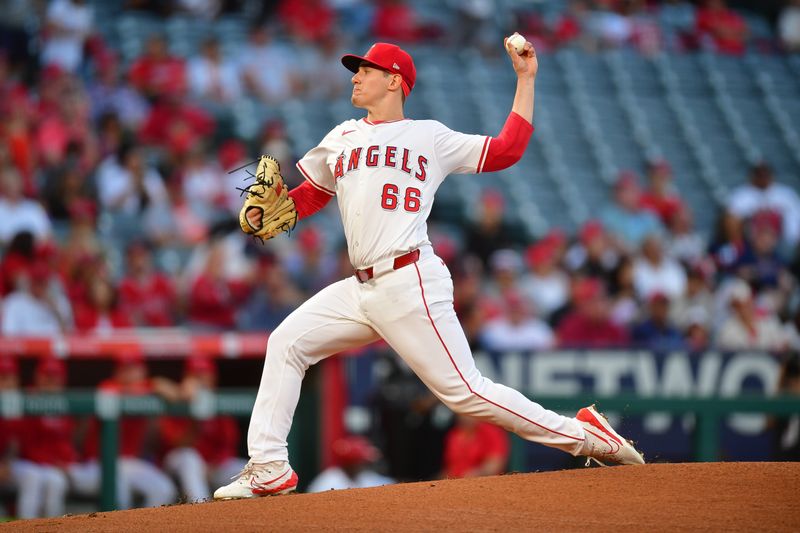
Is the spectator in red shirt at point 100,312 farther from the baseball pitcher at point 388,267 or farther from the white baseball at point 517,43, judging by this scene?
the white baseball at point 517,43

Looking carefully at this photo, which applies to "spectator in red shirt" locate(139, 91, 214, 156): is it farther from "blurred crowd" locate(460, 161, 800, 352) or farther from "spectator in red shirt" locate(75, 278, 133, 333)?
"blurred crowd" locate(460, 161, 800, 352)

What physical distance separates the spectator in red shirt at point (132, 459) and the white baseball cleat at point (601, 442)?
3.32 metres

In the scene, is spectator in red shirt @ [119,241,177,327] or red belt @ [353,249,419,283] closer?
red belt @ [353,249,419,283]

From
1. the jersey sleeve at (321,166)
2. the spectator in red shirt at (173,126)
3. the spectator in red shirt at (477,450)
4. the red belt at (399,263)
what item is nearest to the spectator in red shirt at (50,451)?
the spectator in red shirt at (477,450)

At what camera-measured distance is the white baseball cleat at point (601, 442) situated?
4.90 meters

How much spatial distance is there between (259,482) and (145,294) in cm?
446

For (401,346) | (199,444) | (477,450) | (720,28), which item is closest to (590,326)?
(477,450)

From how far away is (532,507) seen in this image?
4.43 m

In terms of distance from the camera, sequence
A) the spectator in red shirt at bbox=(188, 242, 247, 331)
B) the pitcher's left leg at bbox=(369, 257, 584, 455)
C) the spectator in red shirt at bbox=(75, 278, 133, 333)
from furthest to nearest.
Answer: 1. the spectator in red shirt at bbox=(188, 242, 247, 331)
2. the spectator in red shirt at bbox=(75, 278, 133, 333)
3. the pitcher's left leg at bbox=(369, 257, 584, 455)

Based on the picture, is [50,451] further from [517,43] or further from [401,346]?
[517,43]

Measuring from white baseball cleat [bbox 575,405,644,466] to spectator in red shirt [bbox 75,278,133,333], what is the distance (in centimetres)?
442

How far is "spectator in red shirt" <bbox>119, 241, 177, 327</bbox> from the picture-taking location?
880cm

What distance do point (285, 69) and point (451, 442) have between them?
5.95 m

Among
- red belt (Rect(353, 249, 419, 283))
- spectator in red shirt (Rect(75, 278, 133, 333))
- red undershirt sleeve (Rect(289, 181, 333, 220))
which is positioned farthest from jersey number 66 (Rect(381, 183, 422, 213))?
spectator in red shirt (Rect(75, 278, 133, 333))
